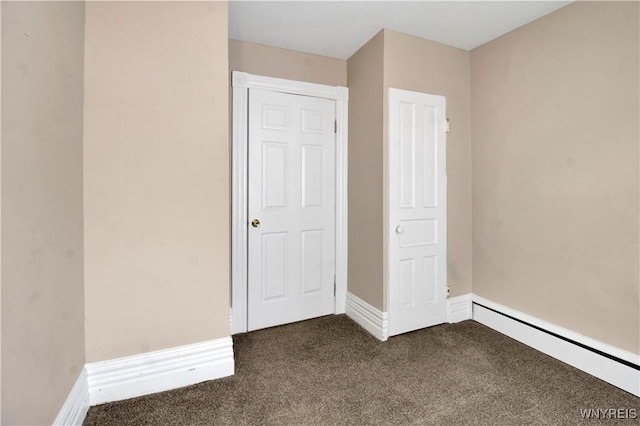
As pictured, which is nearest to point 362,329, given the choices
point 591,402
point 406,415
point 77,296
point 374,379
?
point 374,379

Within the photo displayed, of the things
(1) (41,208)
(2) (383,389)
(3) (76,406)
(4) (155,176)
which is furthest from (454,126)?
(3) (76,406)

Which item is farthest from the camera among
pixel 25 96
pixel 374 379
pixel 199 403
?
pixel 374 379

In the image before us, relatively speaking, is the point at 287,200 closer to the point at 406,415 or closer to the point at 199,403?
the point at 199,403

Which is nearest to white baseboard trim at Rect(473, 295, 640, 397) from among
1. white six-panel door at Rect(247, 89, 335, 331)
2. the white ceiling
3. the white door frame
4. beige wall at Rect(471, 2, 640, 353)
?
A: beige wall at Rect(471, 2, 640, 353)

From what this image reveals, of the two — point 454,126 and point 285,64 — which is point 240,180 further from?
point 454,126

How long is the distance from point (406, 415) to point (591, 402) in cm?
101

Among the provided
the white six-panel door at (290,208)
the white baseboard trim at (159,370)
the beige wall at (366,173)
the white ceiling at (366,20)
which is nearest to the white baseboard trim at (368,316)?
the beige wall at (366,173)

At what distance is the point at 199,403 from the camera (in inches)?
64.9

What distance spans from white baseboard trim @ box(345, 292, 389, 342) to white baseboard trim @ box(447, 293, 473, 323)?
2.17 ft

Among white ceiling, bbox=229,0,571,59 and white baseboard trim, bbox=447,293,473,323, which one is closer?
white ceiling, bbox=229,0,571,59

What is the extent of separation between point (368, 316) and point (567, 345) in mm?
1324

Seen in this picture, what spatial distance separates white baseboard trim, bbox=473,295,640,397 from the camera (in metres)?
1.77

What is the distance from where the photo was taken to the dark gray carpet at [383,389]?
1552mm

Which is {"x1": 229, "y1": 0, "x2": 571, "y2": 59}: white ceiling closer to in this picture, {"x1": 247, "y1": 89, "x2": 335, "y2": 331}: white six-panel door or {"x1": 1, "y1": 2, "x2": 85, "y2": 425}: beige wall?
{"x1": 247, "y1": 89, "x2": 335, "y2": 331}: white six-panel door
